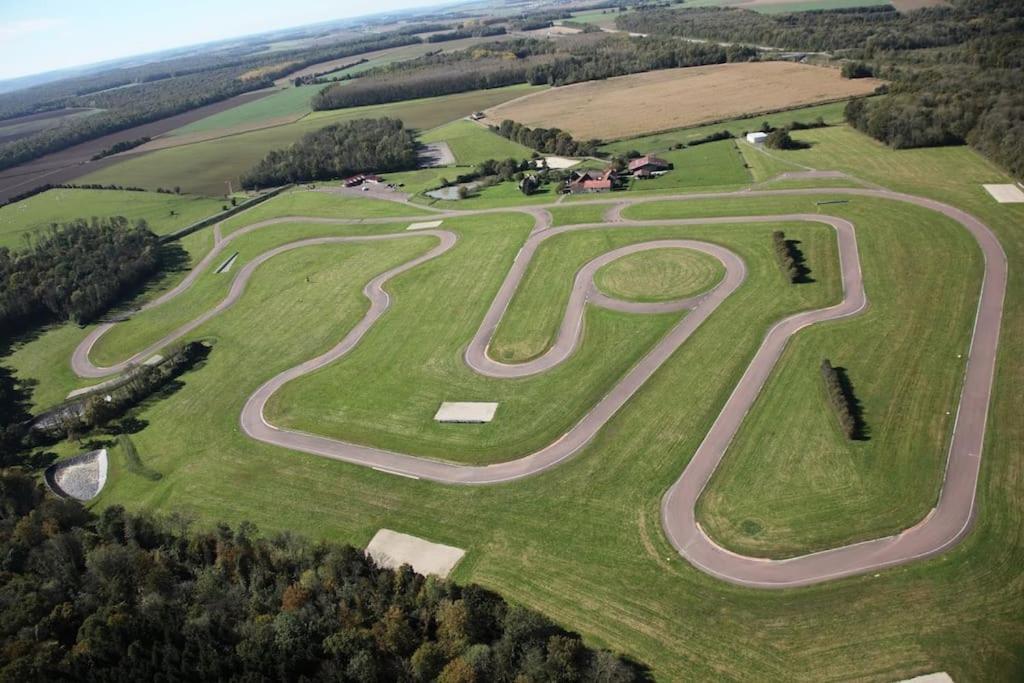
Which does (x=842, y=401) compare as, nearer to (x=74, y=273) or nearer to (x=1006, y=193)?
(x=1006, y=193)

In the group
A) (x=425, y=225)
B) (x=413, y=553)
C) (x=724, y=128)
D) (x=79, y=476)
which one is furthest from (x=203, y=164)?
(x=413, y=553)

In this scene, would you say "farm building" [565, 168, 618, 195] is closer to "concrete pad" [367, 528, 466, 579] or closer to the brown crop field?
the brown crop field

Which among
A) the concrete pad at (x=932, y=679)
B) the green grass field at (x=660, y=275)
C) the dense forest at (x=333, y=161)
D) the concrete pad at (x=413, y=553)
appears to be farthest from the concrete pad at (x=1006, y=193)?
the dense forest at (x=333, y=161)

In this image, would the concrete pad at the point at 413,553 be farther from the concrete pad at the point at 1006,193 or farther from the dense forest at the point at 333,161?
the dense forest at the point at 333,161

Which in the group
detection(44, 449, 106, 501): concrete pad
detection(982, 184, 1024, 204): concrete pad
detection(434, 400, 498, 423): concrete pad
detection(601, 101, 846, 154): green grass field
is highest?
detection(601, 101, 846, 154): green grass field

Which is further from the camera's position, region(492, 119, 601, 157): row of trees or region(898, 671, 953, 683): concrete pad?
region(492, 119, 601, 157): row of trees

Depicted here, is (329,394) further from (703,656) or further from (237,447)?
(703,656)

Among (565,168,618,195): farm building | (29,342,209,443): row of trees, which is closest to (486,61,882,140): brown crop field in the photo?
(565,168,618,195): farm building
